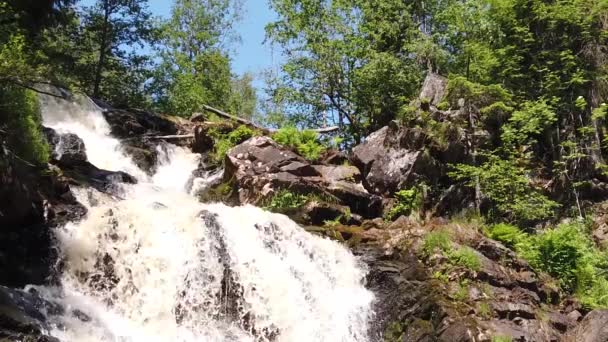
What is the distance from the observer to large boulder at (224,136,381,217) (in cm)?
1714

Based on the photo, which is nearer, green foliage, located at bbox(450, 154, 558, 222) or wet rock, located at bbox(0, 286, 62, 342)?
wet rock, located at bbox(0, 286, 62, 342)

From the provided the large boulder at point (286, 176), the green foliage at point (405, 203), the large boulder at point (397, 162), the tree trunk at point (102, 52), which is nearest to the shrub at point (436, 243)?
the green foliage at point (405, 203)

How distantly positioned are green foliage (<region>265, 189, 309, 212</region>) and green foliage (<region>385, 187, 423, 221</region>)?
2595mm

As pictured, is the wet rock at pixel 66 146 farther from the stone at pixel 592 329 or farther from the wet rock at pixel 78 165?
the stone at pixel 592 329

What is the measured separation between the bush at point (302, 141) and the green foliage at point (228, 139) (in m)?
1.49

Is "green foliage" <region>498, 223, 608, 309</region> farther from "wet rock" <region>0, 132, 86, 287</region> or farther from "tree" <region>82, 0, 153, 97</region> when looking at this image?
"tree" <region>82, 0, 153, 97</region>

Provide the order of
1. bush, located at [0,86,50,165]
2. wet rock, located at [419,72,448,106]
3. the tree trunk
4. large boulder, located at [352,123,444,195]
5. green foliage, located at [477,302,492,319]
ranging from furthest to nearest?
the tree trunk
wet rock, located at [419,72,448,106]
large boulder, located at [352,123,444,195]
green foliage, located at [477,302,492,319]
bush, located at [0,86,50,165]

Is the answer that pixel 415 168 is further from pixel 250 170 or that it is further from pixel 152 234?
pixel 152 234

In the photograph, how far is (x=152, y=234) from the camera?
488 inches

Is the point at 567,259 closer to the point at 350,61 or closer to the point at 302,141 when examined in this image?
the point at 302,141

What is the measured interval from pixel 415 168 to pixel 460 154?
172cm

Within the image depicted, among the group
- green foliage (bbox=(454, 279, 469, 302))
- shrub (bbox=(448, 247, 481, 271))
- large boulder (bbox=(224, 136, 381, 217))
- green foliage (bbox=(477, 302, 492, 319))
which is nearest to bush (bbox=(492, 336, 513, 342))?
green foliage (bbox=(477, 302, 492, 319))

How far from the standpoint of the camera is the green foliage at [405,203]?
17.2 meters

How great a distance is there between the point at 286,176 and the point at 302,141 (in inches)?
153
